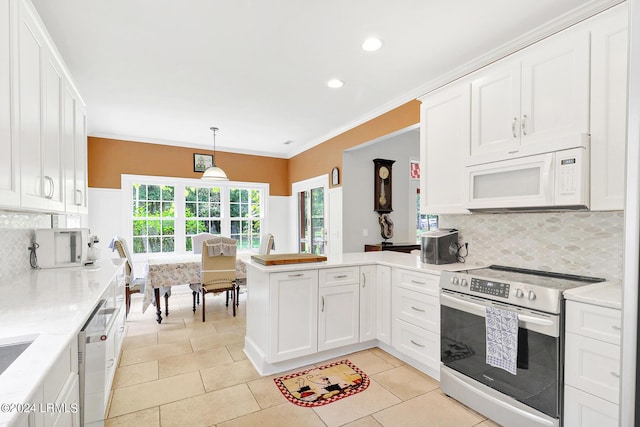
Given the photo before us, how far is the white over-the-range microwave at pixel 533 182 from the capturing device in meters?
1.88

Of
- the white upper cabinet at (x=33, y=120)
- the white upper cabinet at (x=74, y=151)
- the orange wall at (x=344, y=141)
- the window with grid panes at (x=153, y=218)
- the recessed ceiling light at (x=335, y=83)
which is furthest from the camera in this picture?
the window with grid panes at (x=153, y=218)

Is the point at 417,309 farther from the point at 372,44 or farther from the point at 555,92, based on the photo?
the point at 372,44

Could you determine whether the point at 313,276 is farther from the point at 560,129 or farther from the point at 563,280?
the point at 560,129

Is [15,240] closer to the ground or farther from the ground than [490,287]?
farther from the ground

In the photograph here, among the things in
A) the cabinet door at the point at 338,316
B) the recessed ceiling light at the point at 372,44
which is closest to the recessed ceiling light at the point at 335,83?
the recessed ceiling light at the point at 372,44

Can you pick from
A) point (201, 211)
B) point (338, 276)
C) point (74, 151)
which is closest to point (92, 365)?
point (338, 276)

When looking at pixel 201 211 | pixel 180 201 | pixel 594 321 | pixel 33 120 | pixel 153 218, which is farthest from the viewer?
pixel 201 211

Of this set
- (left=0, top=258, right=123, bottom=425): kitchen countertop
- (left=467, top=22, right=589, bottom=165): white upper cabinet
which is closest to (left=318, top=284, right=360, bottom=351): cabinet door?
(left=467, top=22, right=589, bottom=165): white upper cabinet

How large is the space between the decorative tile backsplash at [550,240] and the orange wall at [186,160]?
188 cm

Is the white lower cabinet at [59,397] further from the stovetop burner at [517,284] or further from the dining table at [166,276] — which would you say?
the dining table at [166,276]

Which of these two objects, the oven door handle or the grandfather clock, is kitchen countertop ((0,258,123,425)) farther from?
the grandfather clock

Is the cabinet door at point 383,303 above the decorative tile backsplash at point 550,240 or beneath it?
beneath

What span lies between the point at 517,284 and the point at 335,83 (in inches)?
97.0

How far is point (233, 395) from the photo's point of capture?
2.30m
